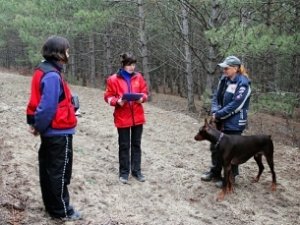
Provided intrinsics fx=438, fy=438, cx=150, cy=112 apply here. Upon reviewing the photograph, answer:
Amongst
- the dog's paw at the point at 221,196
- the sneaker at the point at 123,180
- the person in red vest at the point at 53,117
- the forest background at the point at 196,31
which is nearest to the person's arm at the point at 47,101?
the person in red vest at the point at 53,117

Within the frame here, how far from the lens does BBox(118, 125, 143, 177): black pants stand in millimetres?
6539

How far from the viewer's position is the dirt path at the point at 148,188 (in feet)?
17.9

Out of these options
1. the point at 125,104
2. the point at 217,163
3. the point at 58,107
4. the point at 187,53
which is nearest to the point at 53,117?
the point at 58,107

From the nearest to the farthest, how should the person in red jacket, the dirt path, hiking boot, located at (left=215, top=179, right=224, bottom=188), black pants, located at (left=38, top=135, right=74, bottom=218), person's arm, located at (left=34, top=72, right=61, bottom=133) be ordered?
person's arm, located at (left=34, top=72, right=61, bottom=133), black pants, located at (left=38, top=135, right=74, bottom=218), the dirt path, the person in red jacket, hiking boot, located at (left=215, top=179, right=224, bottom=188)

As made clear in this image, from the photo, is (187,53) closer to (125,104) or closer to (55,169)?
(125,104)

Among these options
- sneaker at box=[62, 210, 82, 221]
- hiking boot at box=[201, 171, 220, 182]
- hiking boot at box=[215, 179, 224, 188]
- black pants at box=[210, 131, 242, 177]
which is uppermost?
black pants at box=[210, 131, 242, 177]

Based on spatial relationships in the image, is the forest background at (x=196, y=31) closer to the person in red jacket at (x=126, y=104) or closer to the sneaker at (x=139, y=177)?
the person in red jacket at (x=126, y=104)

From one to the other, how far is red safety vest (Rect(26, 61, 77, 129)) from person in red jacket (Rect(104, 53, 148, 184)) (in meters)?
1.71

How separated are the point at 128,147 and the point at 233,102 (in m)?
1.70

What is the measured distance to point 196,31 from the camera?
97.1ft

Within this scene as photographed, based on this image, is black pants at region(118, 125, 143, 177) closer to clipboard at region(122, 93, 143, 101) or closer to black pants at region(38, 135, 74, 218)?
clipboard at region(122, 93, 143, 101)

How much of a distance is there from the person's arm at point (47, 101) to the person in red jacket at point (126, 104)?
6.34 ft

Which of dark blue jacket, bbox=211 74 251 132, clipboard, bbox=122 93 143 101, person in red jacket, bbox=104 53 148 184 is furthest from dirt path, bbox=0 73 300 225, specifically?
clipboard, bbox=122 93 143 101

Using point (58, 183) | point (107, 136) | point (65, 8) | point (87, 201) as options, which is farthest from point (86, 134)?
point (65, 8)
